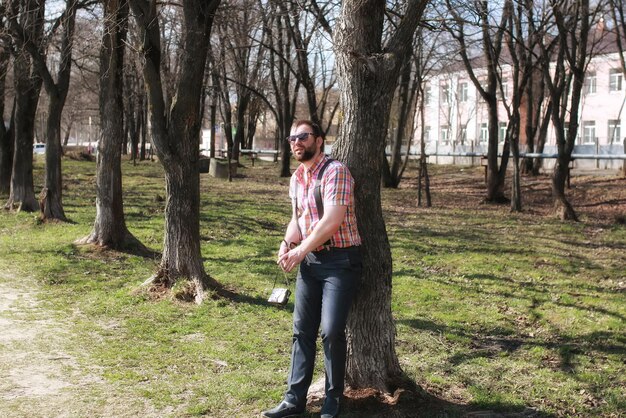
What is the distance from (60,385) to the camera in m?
5.63

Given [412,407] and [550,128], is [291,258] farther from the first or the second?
[550,128]

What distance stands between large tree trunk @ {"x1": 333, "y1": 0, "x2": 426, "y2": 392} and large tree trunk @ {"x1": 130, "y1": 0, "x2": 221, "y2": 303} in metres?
4.14

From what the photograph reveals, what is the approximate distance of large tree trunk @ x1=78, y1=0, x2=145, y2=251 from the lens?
11.6 metres

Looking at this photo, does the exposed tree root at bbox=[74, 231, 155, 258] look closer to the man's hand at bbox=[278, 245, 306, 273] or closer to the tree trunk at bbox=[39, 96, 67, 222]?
the tree trunk at bbox=[39, 96, 67, 222]

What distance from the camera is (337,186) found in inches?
176

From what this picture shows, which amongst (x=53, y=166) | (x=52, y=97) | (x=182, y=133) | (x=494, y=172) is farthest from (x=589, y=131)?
(x=182, y=133)

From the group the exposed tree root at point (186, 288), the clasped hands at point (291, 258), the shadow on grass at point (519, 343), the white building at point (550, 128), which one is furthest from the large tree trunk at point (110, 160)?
the white building at point (550, 128)

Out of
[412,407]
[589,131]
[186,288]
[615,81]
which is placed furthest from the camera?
[589,131]

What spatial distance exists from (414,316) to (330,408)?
148 inches

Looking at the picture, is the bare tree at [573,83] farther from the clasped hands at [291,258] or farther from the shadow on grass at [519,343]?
the clasped hands at [291,258]

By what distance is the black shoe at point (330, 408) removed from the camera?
453 centimetres

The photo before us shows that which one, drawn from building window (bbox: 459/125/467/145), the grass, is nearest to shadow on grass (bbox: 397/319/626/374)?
the grass

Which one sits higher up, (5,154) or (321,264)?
(5,154)

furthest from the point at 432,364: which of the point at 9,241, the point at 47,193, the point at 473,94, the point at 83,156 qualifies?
the point at 473,94
